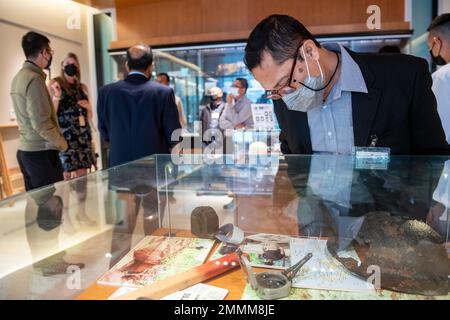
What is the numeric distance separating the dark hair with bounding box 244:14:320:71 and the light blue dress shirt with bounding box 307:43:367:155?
8.8 inches

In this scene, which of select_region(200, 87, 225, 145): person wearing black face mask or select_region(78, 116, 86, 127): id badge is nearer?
select_region(78, 116, 86, 127): id badge

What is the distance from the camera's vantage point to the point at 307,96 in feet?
4.28

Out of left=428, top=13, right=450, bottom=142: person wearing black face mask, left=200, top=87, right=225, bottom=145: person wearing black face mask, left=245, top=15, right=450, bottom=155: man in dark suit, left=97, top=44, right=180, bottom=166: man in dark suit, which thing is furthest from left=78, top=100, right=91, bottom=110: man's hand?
left=428, top=13, right=450, bottom=142: person wearing black face mask

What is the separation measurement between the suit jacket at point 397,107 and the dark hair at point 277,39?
0.96ft

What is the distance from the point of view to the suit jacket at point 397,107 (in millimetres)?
1300

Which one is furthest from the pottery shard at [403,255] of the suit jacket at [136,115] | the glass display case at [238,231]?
the suit jacket at [136,115]

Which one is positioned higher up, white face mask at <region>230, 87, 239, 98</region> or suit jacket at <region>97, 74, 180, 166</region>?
white face mask at <region>230, 87, 239, 98</region>

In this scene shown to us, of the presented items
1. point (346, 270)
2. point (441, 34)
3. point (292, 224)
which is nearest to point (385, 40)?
point (441, 34)

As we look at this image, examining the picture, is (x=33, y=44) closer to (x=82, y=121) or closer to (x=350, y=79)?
(x=82, y=121)

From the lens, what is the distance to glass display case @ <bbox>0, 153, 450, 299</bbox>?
68 centimetres

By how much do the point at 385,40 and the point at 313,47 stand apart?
3.12 m

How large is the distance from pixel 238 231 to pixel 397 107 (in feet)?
2.47

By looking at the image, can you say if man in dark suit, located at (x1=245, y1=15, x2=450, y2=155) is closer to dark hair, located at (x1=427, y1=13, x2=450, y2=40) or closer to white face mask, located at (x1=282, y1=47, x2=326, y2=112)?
white face mask, located at (x1=282, y1=47, x2=326, y2=112)
